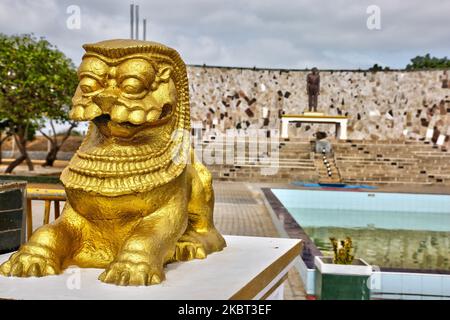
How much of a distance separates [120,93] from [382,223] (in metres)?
8.05

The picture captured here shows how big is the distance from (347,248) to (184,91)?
2.69 m

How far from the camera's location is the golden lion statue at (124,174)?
71.4 inches

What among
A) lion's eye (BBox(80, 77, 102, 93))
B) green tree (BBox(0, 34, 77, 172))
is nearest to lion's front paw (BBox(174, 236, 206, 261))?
lion's eye (BBox(80, 77, 102, 93))

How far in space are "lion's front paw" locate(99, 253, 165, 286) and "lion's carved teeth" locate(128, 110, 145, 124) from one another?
472 mm

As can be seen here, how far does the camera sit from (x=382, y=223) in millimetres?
9094

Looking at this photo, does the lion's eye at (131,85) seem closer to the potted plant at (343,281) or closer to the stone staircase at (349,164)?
the potted plant at (343,281)

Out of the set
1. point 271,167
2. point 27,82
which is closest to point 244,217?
point 27,82

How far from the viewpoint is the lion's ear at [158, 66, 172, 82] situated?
1.93 meters

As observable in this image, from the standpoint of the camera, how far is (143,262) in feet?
5.72

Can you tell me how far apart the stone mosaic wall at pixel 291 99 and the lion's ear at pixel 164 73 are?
2332cm

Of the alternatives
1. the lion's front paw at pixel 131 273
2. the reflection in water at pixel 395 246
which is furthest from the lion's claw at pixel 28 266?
the reflection in water at pixel 395 246

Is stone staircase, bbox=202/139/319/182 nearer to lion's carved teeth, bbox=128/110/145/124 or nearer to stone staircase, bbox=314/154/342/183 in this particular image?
stone staircase, bbox=314/154/342/183
